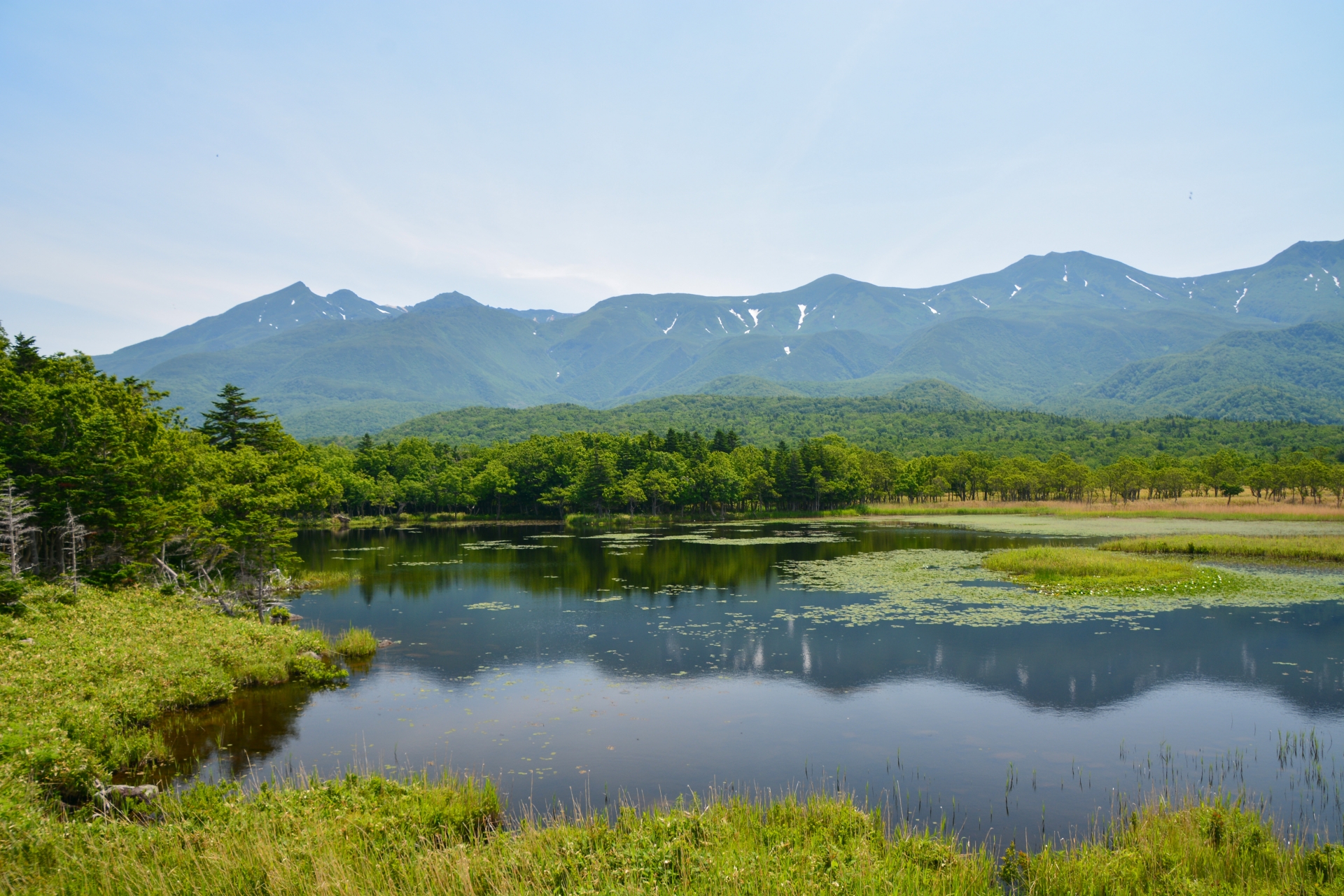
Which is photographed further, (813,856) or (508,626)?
(508,626)

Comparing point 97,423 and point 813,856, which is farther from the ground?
point 97,423

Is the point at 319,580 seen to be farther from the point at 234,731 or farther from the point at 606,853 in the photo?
the point at 606,853

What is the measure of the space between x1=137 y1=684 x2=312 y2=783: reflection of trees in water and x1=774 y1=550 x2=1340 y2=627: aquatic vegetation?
22.4m

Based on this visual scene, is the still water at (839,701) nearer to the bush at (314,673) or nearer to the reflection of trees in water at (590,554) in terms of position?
the bush at (314,673)

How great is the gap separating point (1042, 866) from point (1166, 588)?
36.0 metres

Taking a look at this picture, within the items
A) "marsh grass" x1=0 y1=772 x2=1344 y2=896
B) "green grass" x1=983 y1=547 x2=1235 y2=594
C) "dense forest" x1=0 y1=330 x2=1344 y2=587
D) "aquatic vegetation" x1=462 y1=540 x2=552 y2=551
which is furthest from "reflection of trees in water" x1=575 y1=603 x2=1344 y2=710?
"aquatic vegetation" x1=462 y1=540 x2=552 y2=551

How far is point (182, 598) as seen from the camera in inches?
1166

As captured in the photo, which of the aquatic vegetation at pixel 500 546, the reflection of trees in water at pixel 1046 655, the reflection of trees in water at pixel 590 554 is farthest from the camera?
the aquatic vegetation at pixel 500 546

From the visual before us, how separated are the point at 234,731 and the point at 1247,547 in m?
65.5

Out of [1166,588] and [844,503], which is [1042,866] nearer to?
[1166,588]

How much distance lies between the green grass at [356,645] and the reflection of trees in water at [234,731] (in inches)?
174

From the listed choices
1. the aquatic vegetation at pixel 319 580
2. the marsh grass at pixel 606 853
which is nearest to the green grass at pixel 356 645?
the marsh grass at pixel 606 853

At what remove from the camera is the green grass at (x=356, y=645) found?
29.1 m

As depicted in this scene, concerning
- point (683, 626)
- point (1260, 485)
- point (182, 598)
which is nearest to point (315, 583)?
point (182, 598)
